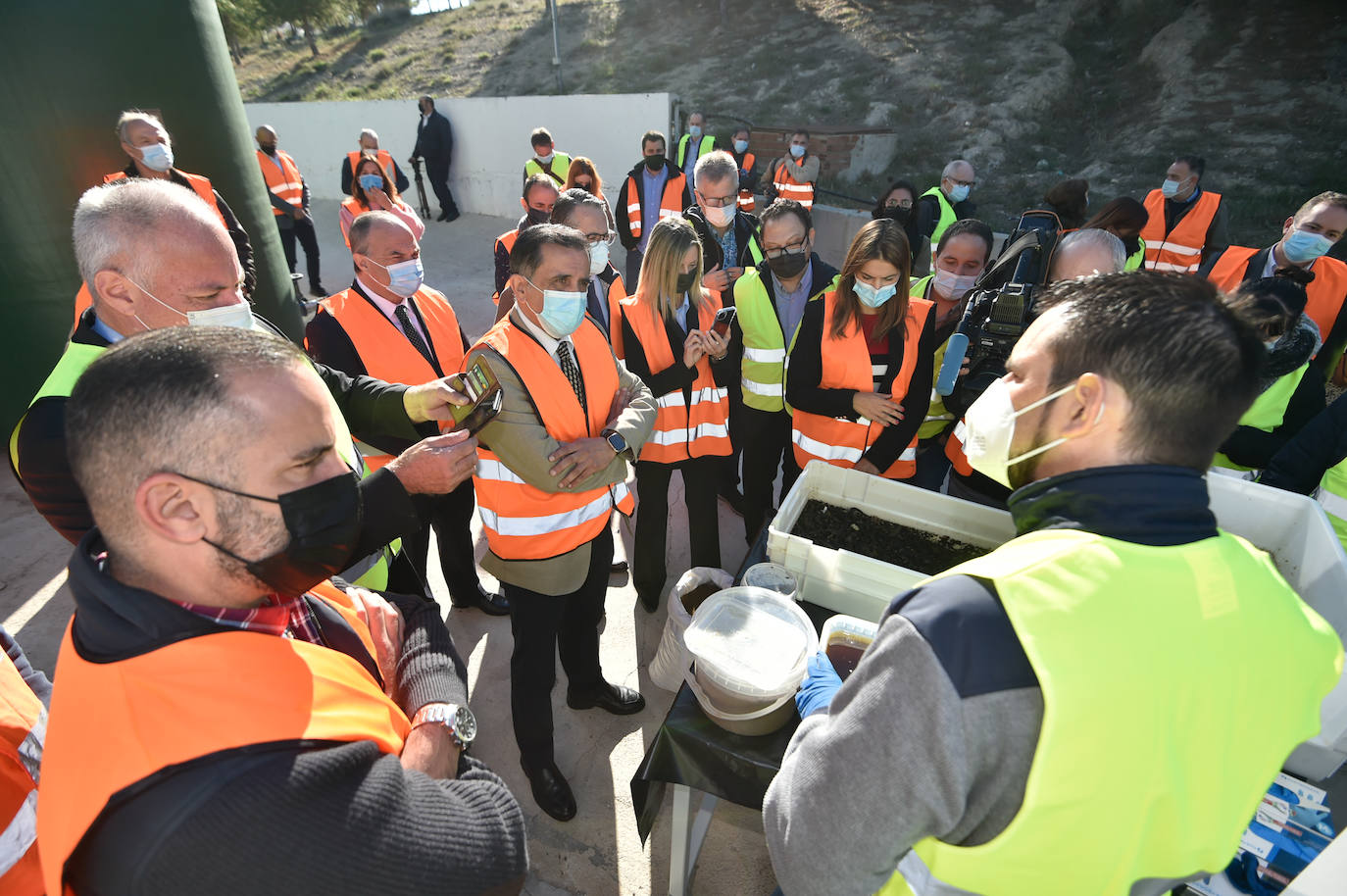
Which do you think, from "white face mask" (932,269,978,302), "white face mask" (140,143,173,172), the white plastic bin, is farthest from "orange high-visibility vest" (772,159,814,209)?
the white plastic bin

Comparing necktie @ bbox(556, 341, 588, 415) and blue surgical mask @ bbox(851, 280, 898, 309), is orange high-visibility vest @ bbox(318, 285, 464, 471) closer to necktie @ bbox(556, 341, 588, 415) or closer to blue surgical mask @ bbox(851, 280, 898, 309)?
necktie @ bbox(556, 341, 588, 415)

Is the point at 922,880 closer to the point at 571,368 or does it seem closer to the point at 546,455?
the point at 546,455

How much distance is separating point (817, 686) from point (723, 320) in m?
2.28

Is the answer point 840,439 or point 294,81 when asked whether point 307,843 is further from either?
point 294,81

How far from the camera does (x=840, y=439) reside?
3.10 meters

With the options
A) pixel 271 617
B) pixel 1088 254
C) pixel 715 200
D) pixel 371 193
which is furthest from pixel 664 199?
pixel 271 617

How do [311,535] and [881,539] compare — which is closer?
[311,535]

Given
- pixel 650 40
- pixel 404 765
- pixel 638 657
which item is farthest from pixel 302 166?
pixel 404 765

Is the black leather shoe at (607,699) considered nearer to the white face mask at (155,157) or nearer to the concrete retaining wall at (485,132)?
the white face mask at (155,157)

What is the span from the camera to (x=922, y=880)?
3.64ft

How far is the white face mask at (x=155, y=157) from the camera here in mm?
4344

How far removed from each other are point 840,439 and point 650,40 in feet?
84.5

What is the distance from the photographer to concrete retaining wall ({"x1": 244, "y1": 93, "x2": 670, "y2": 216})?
12.0 m

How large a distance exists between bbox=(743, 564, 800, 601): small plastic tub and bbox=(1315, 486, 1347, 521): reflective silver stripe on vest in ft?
6.43
